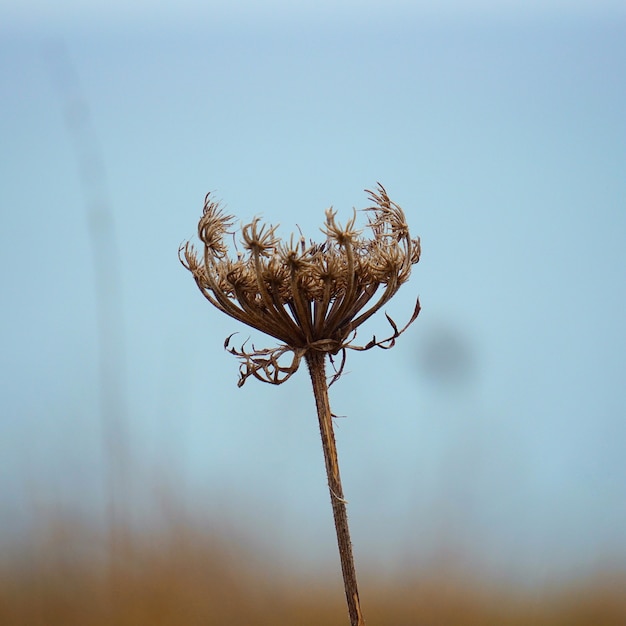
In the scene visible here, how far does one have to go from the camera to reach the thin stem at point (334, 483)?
85.1 inches

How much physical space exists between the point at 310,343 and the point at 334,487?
369 mm

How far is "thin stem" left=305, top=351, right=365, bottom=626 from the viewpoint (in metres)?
2.16

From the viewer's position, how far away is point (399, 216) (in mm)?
2281

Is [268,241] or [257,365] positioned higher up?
[268,241]

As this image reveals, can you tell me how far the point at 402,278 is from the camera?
2234mm

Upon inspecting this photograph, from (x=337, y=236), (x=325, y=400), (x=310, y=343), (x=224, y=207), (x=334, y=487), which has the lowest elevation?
(x=334, y=487)

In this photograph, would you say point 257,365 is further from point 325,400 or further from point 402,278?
point 402,278

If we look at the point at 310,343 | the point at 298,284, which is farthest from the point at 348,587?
the point at 298,284

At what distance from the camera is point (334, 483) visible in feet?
7.22

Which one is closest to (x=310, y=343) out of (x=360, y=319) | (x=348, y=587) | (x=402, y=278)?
(x=360, y=319)

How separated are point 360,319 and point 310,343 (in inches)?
5.6
